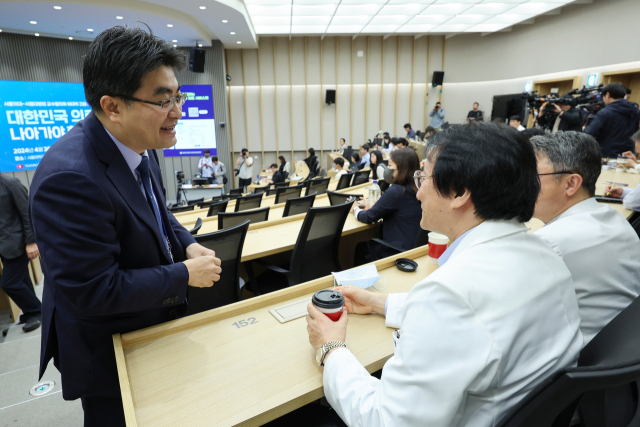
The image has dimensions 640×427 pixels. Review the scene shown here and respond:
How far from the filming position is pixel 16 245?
3.07m

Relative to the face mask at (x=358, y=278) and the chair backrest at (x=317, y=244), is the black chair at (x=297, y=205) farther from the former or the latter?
the face mask at (x=358, y=278)

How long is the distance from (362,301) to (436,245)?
65 centimetres

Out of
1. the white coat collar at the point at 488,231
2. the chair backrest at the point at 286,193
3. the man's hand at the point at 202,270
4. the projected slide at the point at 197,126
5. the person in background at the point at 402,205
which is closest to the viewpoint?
the white coat collar at the point at 488,231

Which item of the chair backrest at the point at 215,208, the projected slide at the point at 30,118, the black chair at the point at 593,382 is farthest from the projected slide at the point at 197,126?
the black chair at the point at 593,382

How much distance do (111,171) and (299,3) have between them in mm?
8579

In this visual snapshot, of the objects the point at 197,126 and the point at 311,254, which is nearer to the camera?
the point at 311,254

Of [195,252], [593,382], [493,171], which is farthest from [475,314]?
[195,252]

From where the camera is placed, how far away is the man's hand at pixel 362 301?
1326 millimetres

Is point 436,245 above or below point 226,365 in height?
above

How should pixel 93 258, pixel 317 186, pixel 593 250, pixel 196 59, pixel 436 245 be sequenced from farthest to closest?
1. pixel 196 59
2. pixel 317 186
3. pixel 436 245
4. pixel 593 250
5. pixel 93 258

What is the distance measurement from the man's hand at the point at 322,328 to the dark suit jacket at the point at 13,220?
316 cm

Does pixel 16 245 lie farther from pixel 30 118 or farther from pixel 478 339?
pixel 30 118

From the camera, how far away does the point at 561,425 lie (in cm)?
87

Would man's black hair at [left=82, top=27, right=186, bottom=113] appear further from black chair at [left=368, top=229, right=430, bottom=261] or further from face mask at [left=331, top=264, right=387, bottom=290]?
black chair at [left=368, top=229, right=430, bottom=261]
